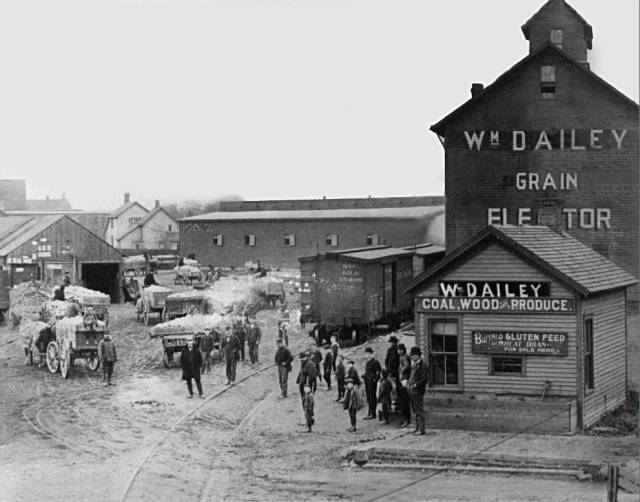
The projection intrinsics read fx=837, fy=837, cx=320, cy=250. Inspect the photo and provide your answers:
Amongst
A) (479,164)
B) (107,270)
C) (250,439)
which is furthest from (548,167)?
(107,270)

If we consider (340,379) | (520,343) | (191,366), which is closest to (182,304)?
(191,366)

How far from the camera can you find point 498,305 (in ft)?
60.3

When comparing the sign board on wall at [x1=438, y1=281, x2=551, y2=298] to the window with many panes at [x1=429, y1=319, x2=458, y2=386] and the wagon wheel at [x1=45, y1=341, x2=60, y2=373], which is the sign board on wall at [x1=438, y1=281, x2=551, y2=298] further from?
Answer: the wagon wheel at [x1=45, y1=341, x2=60, y2=373]

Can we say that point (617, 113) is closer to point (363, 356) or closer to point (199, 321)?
point (363, 356)

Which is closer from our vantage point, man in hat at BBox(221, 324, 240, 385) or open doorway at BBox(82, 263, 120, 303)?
man in hat at BBox(221, 324, 240, 385)

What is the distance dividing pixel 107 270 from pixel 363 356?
62.2 ft

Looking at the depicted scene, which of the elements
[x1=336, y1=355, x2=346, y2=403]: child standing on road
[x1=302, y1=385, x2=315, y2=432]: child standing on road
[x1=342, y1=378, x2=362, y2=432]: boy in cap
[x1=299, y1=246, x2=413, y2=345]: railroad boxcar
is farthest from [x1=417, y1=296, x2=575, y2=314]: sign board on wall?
[x1=299, y1=246, x2=413, y2=345]: railroad boxcar

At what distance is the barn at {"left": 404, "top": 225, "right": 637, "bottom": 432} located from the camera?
18.0 metres

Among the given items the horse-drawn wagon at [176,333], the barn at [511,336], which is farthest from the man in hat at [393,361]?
the horse-drawn wagon at [176,333]

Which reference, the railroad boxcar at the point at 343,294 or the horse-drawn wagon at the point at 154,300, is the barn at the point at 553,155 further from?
the horse-drawn wagon at the point at 154,300

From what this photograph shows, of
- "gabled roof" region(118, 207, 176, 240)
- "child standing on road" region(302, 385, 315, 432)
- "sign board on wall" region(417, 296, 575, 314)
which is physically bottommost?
"child standing on road" region(302, 385, 315, 432)

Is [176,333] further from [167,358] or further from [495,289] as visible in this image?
[495,289]

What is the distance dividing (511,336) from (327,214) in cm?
4470

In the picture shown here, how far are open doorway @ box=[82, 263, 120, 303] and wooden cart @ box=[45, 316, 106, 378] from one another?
55.7 feet
